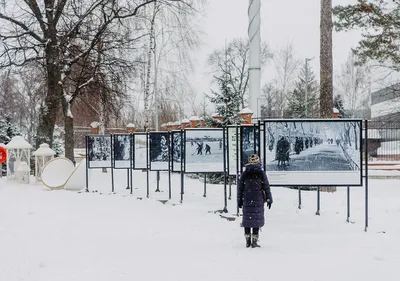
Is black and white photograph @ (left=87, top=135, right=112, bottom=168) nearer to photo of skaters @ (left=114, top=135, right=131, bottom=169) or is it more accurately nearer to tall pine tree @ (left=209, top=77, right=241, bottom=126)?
photo of skaters @ (left=114, top=135, right=131, bottom=169)

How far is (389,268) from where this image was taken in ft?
21.8

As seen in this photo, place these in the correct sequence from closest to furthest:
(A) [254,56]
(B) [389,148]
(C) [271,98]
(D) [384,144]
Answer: (A) [254,56] < (B) [389,148] < (D) [384,144] < (C) [271,98]

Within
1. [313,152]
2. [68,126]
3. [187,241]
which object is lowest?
[187,241]

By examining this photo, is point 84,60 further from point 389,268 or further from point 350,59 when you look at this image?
point 350,59

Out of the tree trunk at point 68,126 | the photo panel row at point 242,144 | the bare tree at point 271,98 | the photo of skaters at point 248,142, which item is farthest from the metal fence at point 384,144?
the bare tree at point 271,98

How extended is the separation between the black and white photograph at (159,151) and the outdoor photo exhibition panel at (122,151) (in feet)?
4.92

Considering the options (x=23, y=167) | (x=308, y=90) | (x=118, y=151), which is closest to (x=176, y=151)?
(x=118, y=151)

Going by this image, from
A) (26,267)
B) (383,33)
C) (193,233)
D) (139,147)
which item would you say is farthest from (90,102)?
(26,267)

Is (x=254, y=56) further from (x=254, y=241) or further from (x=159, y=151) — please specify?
(x=254, y=241)

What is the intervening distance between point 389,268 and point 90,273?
396 centimetres

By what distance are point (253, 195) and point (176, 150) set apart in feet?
18.2

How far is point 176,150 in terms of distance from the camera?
44.1 feet

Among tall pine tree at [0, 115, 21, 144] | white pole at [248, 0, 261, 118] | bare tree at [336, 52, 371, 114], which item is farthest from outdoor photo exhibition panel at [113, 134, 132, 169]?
bare tree at [336, 52, 371, 114]

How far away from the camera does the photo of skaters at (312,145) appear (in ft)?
31.3
